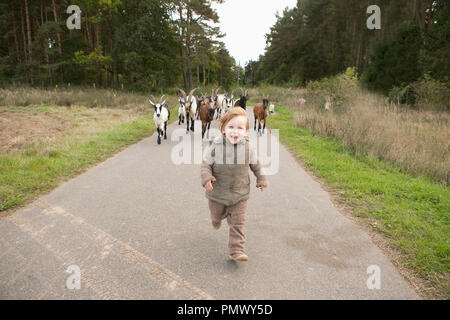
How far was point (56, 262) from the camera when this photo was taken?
2.86 meters

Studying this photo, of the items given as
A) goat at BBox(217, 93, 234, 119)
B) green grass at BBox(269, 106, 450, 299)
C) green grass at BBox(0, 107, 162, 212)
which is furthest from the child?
goat at BBox(217, 93, 234, 119)

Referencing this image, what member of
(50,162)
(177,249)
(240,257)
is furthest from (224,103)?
(240,257)

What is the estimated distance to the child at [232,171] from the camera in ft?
9.60

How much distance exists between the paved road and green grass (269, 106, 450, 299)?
37 cm

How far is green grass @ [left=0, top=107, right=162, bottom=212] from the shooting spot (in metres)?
4.70

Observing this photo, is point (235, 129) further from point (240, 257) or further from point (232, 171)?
point (240, 257)

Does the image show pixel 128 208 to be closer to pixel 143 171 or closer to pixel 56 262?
pixel 56 262

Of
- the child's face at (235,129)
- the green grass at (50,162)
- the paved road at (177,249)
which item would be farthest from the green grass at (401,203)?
the green grass at (50,162)

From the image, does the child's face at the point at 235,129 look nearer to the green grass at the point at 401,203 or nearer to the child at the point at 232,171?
the child at the point at 232,171

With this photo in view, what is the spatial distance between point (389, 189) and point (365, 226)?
1697mm

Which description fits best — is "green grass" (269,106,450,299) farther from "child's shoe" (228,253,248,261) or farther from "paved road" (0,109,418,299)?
"child's shoe" (228,253,248,261)

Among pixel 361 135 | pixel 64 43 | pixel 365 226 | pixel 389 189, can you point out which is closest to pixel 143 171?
pixel 365 226

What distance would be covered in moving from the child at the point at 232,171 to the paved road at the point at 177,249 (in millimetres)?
422

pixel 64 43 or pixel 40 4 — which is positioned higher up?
pixel 40 4
